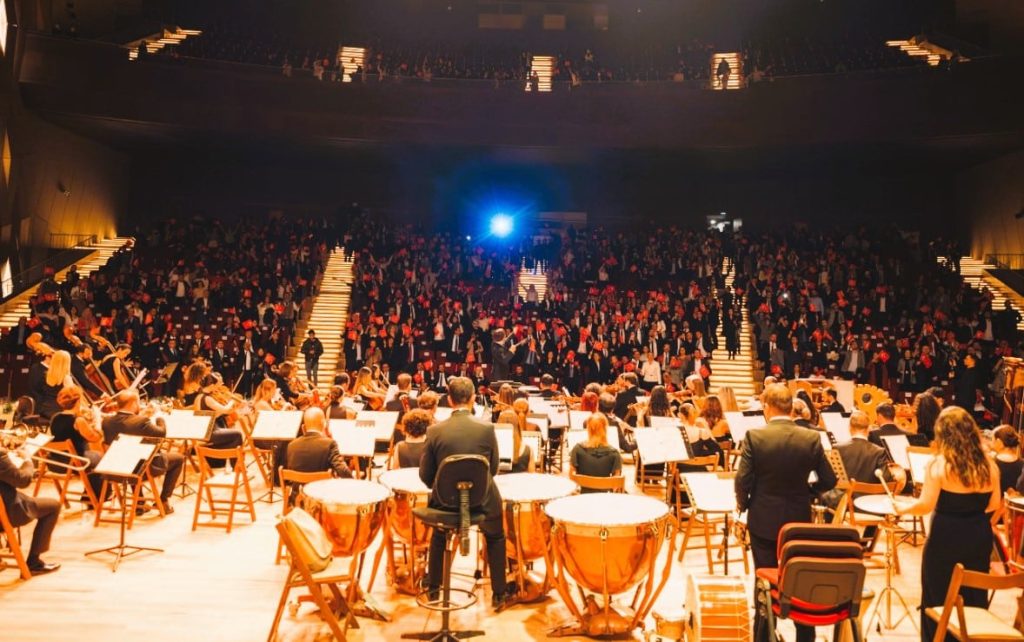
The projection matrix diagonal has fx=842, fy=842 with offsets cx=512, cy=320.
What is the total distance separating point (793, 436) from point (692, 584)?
944 millimetres

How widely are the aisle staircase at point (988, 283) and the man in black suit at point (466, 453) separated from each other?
1494 cm

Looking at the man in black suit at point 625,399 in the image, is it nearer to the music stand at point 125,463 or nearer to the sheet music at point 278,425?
the sheet music at point 278,425

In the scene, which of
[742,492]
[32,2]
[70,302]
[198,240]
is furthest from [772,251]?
[32,2]

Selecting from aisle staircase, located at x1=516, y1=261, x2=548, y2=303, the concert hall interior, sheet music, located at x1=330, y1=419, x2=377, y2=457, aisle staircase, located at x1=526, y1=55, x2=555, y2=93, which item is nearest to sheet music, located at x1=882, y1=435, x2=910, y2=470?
the concert hall interior

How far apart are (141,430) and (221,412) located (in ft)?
3.63

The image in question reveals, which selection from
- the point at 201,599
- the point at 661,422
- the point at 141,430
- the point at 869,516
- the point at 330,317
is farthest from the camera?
the point at 330,317

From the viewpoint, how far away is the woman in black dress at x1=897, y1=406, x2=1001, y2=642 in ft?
12.9

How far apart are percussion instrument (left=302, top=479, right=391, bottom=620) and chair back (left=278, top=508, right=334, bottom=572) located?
1.53 ft

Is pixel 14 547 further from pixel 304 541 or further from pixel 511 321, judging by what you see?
pixel 511 321

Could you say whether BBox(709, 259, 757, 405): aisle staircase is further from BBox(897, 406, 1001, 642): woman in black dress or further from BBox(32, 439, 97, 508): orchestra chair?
BBox(897, 406, 1001, 642): woman in black dress

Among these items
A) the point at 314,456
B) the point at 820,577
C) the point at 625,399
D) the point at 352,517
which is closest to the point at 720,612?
the point at 820,577

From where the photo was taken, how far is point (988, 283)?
18.9 m

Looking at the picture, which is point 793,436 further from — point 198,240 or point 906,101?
point 198,240

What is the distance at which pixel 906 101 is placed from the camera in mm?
17656
